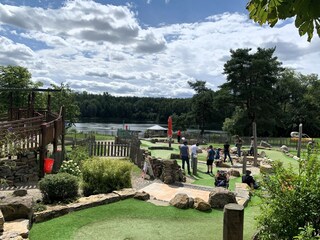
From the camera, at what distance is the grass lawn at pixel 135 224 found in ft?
21.4

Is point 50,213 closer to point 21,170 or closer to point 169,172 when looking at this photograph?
point 169,172

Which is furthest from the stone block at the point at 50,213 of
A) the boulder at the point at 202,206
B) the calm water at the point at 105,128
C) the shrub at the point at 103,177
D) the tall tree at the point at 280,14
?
the calm water at the point at 105,128

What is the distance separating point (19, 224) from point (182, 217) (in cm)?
362

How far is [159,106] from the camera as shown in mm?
125375

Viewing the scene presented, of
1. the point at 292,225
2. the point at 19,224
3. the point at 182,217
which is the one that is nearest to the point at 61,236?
the point at 19,224

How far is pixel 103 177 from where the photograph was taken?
9.90m

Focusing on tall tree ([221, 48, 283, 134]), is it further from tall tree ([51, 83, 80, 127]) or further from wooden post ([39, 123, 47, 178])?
wooden post ([39, 123, 47, 178])

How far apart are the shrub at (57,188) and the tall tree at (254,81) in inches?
1439

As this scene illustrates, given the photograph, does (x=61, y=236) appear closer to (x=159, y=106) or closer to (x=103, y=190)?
(x=103, y=190)

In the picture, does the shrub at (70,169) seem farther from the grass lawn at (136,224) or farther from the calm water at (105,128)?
the calm water at (105,128)

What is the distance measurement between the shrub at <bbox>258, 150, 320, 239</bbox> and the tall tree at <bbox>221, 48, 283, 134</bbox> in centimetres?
3902

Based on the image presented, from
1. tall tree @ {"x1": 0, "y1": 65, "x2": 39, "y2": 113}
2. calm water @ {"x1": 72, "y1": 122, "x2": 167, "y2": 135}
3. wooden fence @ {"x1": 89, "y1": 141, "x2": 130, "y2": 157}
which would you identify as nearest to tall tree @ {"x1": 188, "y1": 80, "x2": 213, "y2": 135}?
calm water @ {"x1": 72, "y1": 122, "x2": 167, "y2": 135}

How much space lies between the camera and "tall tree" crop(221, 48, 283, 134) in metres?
42.6

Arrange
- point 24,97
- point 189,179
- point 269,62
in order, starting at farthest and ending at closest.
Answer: point 269,62 → point 24,97 → point 189,179
